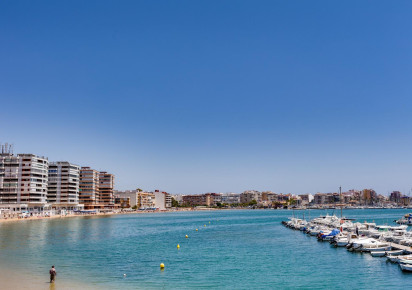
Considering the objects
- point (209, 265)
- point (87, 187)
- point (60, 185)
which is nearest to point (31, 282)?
point (209, 265)

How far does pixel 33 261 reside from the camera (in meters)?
40.5

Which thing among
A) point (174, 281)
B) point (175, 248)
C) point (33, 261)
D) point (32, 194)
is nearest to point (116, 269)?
point (174, 281)

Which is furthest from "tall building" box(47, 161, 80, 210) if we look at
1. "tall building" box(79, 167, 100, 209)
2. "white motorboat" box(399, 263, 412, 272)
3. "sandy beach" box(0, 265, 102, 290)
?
"white motorboat" box(399, 263, 412, 272)

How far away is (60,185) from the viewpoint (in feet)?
543

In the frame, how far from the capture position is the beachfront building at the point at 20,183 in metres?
142

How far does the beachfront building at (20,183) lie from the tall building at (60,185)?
15.0 meters

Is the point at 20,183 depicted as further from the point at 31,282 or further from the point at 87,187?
the point at 31,282

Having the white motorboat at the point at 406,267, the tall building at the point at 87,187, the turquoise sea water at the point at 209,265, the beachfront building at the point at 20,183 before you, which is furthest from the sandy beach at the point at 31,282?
the tall building at the point at 87,187

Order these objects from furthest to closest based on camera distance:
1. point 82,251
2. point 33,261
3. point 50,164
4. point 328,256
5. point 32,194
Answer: point 50,164, point 32,194, point 82,251, point 328,256, point 33,261

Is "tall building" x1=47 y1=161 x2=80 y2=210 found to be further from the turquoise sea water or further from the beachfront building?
the turquoise sea water

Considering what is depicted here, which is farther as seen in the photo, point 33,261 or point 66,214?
point 66,214

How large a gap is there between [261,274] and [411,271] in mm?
13602

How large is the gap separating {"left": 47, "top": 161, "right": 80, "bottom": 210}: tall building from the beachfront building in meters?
15.0

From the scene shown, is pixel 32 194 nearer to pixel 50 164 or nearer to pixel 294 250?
pixel 50 164
